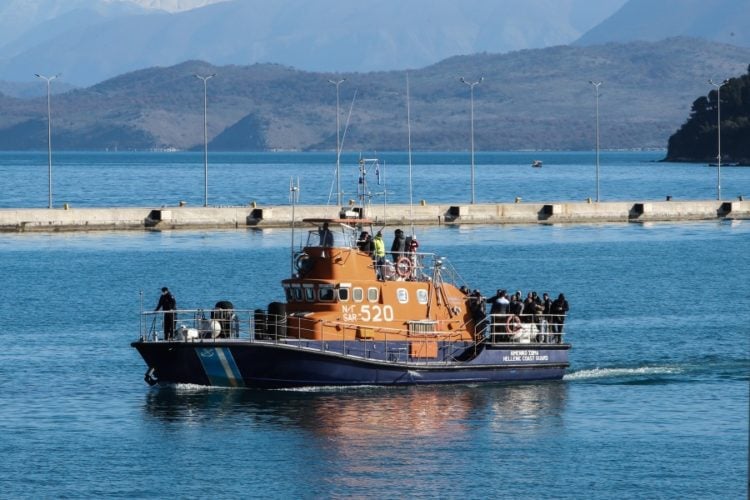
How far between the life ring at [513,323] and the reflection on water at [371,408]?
1695 millimetres

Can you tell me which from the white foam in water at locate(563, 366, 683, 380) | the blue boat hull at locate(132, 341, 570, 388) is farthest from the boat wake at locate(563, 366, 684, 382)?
the blue boat hull at locate(132, 341, 570, 388)

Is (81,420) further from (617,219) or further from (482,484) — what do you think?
(617,219)

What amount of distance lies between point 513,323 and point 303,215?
63.5 m

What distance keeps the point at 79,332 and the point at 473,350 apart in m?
19.0

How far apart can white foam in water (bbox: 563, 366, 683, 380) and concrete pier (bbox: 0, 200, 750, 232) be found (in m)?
51.8

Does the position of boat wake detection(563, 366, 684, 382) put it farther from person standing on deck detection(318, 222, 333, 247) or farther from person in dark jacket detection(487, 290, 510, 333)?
person standing on deck detection(318, 222, 333, 247)

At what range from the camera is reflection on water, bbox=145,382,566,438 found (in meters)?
43.9

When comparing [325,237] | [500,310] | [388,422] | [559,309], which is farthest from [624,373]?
[388,422]

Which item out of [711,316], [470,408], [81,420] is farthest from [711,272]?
[81,420]

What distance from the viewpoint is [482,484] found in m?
37.9

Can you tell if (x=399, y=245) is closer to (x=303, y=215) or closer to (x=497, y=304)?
(x=497, y=304)

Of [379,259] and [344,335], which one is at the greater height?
[379,259]

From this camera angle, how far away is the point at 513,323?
5006 cm

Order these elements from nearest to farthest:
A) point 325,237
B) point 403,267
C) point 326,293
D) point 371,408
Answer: point 371,408, point 326,293, point 325,237, point 403,267
